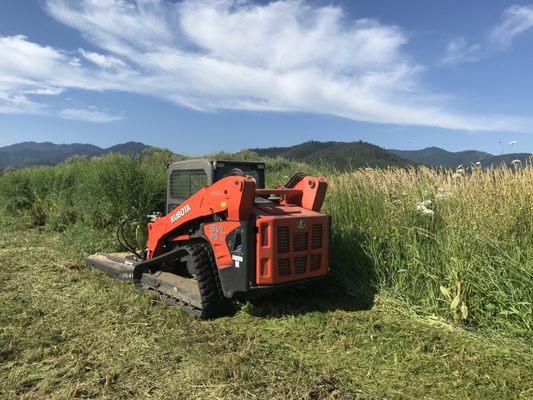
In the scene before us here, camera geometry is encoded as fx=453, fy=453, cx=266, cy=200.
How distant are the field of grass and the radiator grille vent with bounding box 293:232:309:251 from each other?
76 cm

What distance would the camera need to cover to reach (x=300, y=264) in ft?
16.1

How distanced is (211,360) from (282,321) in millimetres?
1204

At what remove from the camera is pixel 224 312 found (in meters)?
5.16

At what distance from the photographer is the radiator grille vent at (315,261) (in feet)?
16.5

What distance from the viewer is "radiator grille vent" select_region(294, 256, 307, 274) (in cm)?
487

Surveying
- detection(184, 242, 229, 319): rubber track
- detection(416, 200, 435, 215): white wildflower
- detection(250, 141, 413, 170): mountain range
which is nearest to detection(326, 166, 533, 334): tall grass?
detection(416, 200, 435, 215): white wildflower

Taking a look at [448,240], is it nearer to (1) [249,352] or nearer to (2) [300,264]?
(2) [300,264]

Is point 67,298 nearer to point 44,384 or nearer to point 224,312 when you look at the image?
point 224,312

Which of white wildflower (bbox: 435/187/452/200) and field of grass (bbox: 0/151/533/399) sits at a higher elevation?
white wildflower (bbox: 435/187/452/200)

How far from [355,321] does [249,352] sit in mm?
1364

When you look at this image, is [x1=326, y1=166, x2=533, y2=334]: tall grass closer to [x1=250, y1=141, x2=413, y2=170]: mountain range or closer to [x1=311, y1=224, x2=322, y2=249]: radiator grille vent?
[x1=311, y1=224, x2=322, y2=249]: radiator grille vent

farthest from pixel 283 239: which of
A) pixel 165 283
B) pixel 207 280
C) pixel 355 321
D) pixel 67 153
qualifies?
pixel 67 153

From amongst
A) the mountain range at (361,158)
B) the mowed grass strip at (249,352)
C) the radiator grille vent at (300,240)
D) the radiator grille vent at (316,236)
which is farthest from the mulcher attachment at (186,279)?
the mountain range at (361,158)

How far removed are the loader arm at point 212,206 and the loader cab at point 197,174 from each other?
0.27 meters
